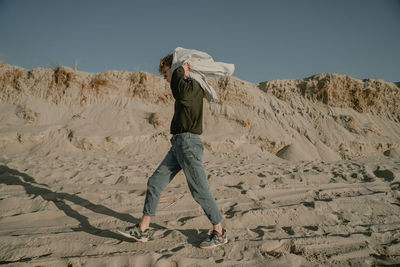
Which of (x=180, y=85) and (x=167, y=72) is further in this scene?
(x=167, y=72)

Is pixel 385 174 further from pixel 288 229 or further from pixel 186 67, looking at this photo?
pixel 186 67

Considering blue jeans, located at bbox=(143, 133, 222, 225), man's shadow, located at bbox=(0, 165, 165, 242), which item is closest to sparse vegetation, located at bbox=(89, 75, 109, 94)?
man's shadow, located at bbox=(0, 165, 165, 242)

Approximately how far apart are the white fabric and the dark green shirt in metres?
0.10

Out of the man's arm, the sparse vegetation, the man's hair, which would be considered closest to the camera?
the man's arm

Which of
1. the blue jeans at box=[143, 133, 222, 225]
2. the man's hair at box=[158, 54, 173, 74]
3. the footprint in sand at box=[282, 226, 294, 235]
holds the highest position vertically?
the man's hair at box=[158, 54, 173, 74]

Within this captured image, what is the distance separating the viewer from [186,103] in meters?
1.98

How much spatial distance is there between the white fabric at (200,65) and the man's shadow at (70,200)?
1590mm

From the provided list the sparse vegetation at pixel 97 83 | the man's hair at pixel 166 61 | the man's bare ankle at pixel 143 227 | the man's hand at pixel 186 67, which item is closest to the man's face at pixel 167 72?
the man's hair at pixel 166 61

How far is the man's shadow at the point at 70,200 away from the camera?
2.16 meters

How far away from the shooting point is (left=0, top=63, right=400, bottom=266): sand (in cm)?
178

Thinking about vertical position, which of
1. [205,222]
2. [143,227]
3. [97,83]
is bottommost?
[205,222]

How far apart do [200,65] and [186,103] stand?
0.43m

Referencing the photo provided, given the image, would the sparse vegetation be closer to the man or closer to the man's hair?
the man's hair

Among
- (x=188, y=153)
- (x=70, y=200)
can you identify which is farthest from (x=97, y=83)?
(x=188, y=153)
